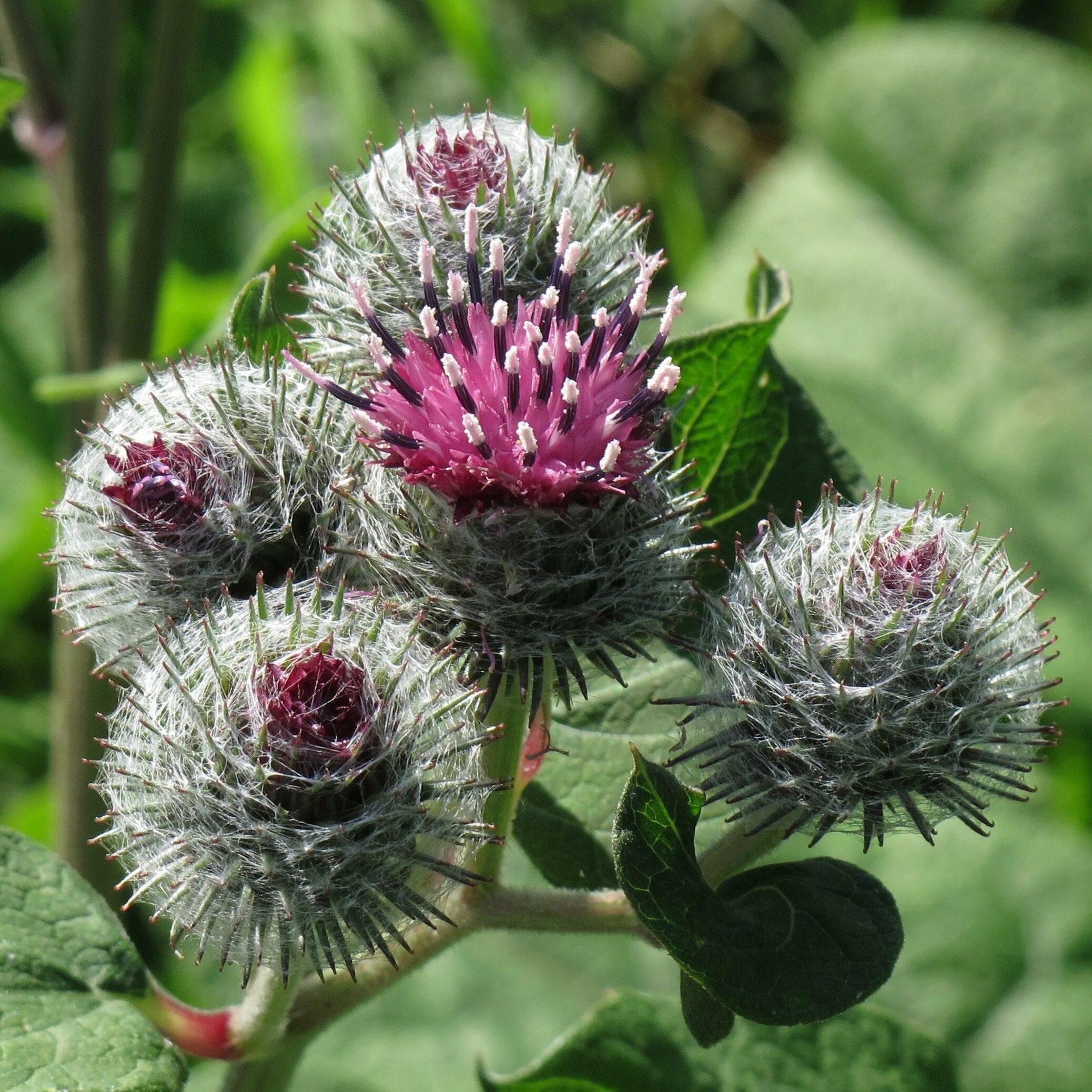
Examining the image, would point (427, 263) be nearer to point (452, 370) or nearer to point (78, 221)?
point (452, 370)

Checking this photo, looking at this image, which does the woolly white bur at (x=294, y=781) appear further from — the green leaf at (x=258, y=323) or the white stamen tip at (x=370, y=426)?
the green leaf at (x=258, y=323)

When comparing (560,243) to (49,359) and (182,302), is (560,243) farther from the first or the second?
(49,359)

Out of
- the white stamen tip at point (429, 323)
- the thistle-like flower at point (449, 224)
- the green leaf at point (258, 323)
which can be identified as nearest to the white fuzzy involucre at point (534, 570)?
the white stamen tip at point (429, 323)

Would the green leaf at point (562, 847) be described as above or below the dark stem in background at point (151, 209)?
below

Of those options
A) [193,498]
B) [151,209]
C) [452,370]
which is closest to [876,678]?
[452,370]

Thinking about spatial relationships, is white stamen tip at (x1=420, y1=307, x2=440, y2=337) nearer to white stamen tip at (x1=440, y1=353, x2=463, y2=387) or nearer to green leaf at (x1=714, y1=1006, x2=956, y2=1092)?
white stamen tip at (x1=440, y1=353, x2=463, y2=387)

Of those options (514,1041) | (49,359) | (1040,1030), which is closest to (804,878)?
(514,1041)
